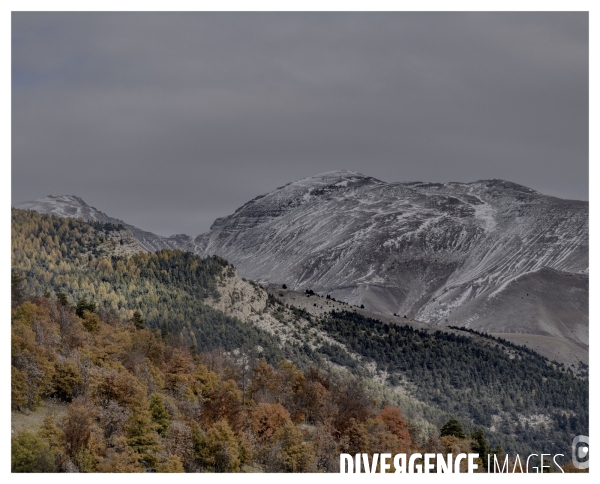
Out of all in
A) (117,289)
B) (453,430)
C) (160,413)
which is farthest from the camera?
(117,289)

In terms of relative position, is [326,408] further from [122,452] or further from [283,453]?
[122,452]

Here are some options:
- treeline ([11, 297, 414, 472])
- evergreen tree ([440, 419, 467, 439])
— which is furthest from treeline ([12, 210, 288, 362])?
evergreen tree ([440, 419, 467, 439])

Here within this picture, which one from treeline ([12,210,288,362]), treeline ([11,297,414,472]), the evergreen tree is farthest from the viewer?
treeline ([12,210,288,362])

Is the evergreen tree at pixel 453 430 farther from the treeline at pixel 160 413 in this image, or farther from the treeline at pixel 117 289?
the treeline at pixel 117 289

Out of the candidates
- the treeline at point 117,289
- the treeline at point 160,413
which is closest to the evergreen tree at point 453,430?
the treeline at point 160,413

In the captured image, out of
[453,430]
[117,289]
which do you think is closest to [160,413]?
[453,430]

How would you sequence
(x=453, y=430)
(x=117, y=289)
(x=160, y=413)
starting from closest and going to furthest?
(x=160, y=413) < (x=453, y=430) < (x=117, y=289)

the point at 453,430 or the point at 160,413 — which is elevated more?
the point at 160,413

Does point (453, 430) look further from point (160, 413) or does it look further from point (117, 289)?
point (117, 289)

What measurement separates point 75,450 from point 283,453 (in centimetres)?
2097

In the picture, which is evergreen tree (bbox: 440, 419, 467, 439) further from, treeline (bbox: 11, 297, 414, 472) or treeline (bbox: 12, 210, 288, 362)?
treeline (bbox: 12, 210, 288, 362)

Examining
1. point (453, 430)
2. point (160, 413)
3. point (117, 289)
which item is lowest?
point (453, 430)

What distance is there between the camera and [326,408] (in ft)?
328
